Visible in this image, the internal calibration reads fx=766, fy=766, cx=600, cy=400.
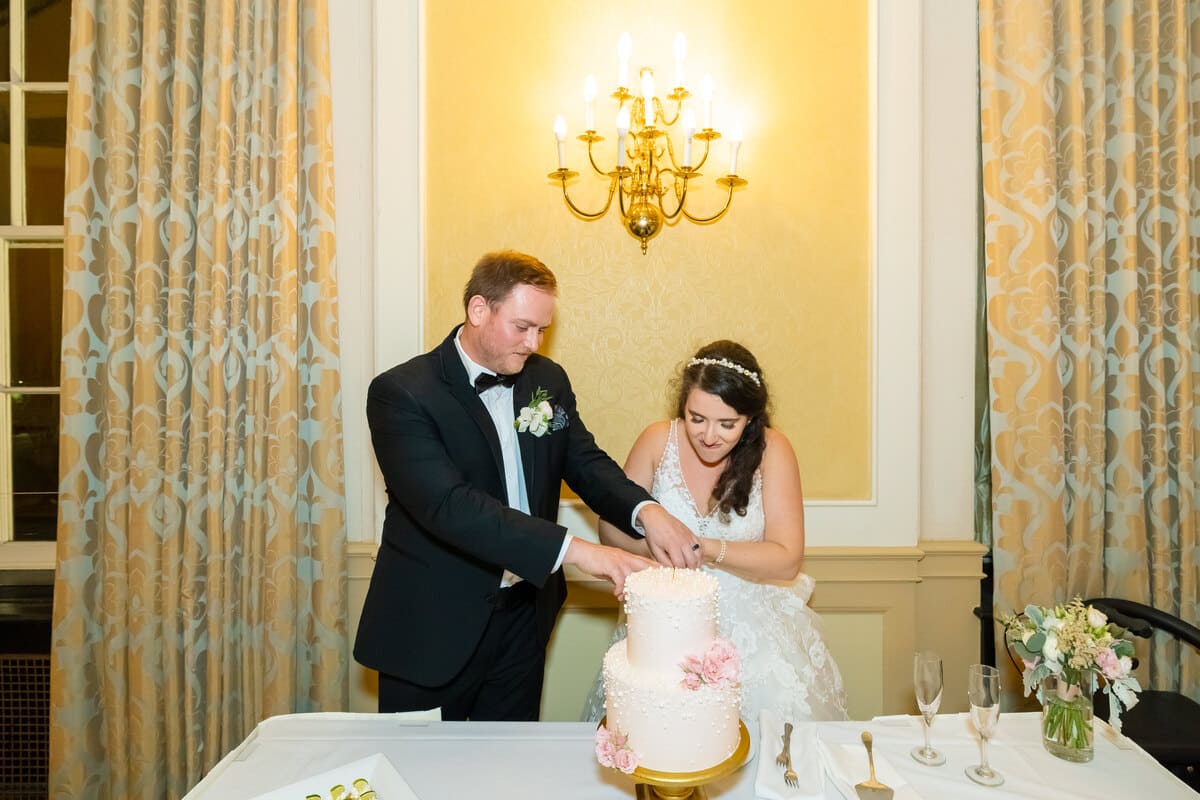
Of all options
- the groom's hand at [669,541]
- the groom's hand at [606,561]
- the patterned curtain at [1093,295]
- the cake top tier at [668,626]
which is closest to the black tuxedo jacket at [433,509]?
the groom's hand at [669,541]

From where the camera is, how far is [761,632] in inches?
101

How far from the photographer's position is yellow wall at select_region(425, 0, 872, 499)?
3105 millimetres

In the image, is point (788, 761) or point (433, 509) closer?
point (788, 761)

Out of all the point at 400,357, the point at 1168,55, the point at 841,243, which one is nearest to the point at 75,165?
the point at 400,357

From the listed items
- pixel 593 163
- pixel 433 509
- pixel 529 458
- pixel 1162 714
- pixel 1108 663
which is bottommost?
pixel 1162 714

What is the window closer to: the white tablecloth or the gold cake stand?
the white tablecloth

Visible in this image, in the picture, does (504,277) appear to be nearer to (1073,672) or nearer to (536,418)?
(536,418)

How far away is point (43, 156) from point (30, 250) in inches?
17.2

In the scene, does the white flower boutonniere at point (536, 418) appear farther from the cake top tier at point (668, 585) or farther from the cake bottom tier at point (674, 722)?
Answer: the cake bottom tier at point (674, 722)

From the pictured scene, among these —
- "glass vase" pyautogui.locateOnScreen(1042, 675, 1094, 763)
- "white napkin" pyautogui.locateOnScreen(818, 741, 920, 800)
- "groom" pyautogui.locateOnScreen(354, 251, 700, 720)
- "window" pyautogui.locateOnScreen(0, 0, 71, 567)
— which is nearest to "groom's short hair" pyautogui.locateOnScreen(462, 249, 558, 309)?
"groom" pyautogui.locateOnScreen(354, 251, 700, 720)

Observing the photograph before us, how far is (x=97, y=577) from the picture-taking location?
3.12 metres

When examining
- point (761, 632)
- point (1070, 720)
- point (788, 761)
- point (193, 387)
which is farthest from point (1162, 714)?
point (193, 387)

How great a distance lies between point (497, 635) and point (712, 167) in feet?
6.58

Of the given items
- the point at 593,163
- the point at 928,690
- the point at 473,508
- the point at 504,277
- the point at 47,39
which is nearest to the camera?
the point at 928,690
